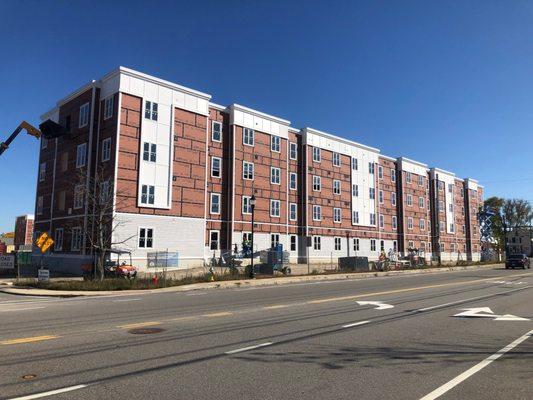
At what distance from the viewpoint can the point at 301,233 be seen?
172ft

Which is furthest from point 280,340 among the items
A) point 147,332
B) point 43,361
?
point 43,361

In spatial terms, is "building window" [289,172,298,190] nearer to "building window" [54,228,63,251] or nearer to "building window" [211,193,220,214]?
"building window" [211,193,220,214]

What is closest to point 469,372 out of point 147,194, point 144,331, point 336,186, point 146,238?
point 144,331

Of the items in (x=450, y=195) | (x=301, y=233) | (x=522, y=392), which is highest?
(x=450, y=195)

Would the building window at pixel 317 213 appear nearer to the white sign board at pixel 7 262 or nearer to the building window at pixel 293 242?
the building window at pixel 293 242

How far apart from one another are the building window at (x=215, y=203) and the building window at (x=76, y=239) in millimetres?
11945

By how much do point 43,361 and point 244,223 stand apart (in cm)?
3868

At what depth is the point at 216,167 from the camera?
1768 inches

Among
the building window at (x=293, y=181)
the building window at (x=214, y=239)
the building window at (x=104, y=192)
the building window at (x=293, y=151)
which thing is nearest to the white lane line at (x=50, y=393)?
the building window at (x=104, y=192)

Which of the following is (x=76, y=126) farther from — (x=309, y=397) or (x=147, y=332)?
(x=309, y=397)

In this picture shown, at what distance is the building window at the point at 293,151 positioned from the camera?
52750 mm

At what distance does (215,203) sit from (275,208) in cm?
800

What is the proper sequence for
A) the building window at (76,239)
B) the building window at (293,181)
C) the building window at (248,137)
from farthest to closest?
the building window at (293,181) < the building window at (248,137) < the building window at (76,239)

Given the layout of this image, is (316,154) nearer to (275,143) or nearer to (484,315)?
(275,143)
